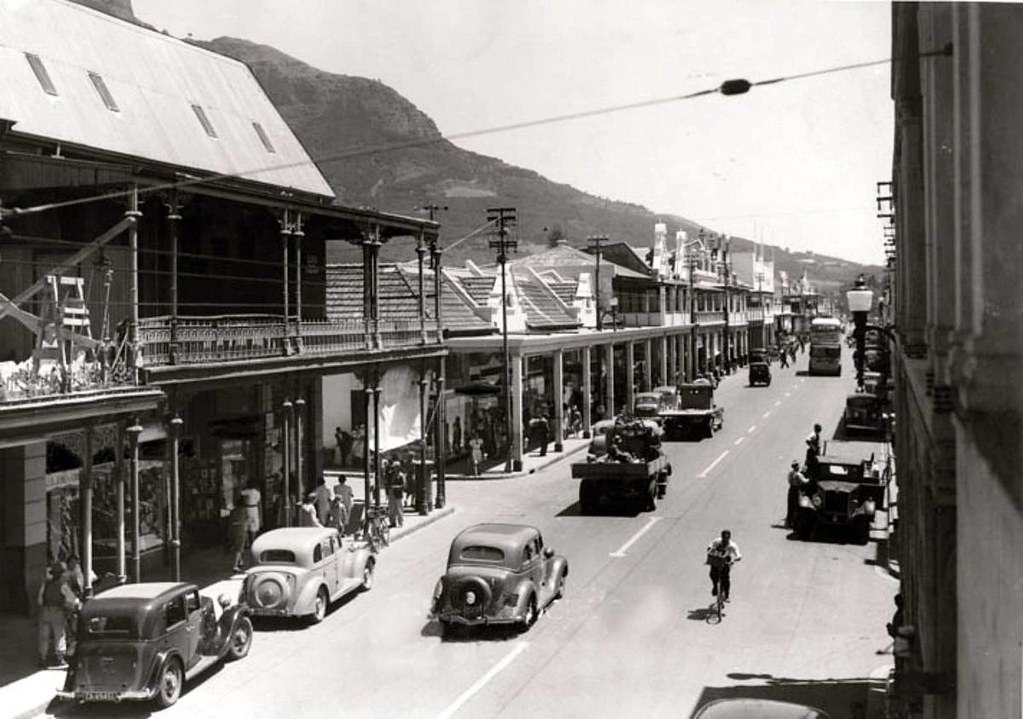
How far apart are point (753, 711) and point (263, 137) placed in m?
26.6

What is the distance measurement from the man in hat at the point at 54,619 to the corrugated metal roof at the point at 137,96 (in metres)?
8.67

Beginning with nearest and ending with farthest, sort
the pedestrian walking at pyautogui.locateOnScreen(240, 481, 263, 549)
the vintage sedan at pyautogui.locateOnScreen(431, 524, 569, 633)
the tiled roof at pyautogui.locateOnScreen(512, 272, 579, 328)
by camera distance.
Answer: the vintage sedan at pyautogui.locateOnScreen(431, 524, 569, 633), the pedestrian walking at pyautogui.locateOnScreen(240, 481, 263, 549), the tiled roof at pyautogui.locateOnScreen(512, 272, 579, 328)

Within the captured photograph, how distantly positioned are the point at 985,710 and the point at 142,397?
1465cm

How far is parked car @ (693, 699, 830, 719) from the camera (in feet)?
30.7

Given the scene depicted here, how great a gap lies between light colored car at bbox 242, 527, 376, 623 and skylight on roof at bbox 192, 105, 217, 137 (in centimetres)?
1455

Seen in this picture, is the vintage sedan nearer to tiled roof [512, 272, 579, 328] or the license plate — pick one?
the license plate

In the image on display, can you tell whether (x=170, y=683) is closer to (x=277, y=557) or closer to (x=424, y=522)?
(x=277, y=557)

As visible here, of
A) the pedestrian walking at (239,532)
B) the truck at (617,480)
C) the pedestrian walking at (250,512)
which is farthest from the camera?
the truck at (617,480)

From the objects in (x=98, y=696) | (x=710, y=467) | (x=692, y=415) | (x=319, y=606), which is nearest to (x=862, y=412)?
(x=692, y=415)

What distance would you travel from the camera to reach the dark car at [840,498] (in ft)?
80.4

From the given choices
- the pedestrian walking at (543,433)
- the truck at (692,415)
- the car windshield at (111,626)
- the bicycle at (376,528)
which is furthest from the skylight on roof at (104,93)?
the truck at (692,415)

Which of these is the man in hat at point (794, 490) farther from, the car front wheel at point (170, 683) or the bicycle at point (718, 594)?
the car front wheel at point (170, 683)

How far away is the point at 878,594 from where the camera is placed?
19.6 meters

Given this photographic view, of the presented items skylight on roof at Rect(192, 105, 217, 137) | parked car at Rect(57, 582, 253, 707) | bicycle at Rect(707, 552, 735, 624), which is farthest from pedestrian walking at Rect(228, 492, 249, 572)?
skylight on roof at Rect(192, 105, 217, 137)
